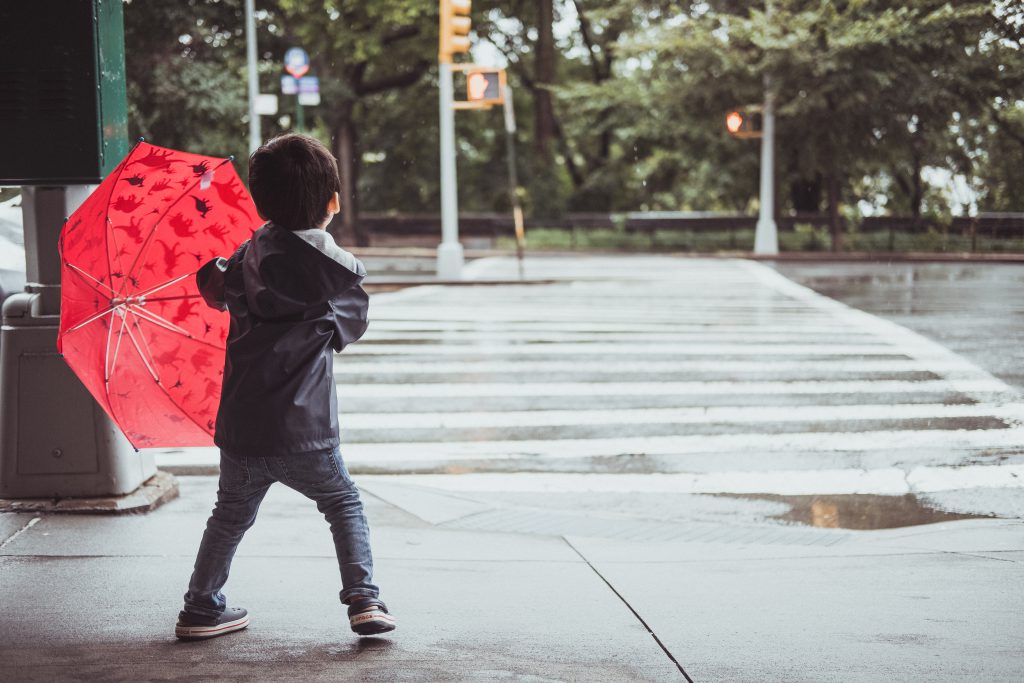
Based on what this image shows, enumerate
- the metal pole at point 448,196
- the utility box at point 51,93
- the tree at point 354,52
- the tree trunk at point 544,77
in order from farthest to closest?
the tree trunk at point 544,77 < the tree at point 354,52 < the metal pole at point 448,196 < the utility box at point 51,93

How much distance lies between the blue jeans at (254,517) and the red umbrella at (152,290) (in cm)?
52

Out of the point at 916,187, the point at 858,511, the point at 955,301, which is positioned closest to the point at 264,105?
the point at 916,187

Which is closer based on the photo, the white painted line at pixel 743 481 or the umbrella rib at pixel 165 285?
the umbrella rib at pixel 165 285

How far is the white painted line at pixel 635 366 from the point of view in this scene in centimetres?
1059

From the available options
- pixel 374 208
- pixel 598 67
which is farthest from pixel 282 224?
pixel 598 67

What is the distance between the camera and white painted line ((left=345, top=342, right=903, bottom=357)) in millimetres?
11711

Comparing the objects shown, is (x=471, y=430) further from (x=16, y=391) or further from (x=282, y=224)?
(x=282, y=224)

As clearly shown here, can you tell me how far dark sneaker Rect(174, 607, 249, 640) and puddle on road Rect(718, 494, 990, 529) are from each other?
3238mm

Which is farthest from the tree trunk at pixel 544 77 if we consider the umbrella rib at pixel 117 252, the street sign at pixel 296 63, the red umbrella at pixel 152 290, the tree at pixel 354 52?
the umbrella rib at pixel 117 252

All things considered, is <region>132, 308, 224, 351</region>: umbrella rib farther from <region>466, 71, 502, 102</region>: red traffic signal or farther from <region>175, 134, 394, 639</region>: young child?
<region>466, 71, 502, 102</region>: red traffic signal

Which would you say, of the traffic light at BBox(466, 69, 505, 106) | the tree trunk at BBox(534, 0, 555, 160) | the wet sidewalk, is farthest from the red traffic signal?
the wet sidewalk

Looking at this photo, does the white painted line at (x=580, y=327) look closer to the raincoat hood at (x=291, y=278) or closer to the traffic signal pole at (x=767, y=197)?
the raincoat hood at (x=291, y=278)

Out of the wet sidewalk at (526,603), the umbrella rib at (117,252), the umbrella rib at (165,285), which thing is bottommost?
the wet sidewalk at (526,603)

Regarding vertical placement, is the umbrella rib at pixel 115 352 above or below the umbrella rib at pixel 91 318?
below
